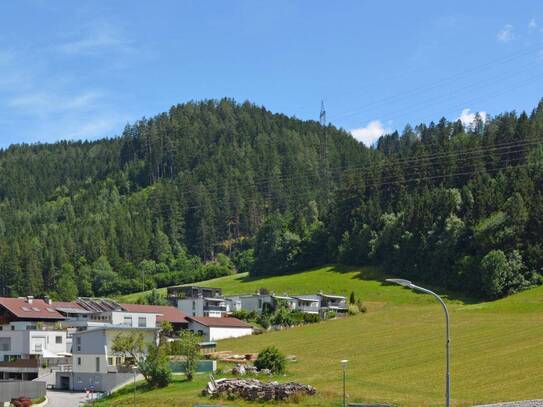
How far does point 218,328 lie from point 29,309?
78.3ft

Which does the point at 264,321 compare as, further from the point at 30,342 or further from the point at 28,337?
the point at 28,337

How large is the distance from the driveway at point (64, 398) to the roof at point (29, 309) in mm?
25140

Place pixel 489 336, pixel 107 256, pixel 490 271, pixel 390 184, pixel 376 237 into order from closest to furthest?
pixel 489 336, pixel 490 271, pixel 376 237, pixel 390 184, pixel 107 256

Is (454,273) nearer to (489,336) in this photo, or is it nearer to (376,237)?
(376,237)

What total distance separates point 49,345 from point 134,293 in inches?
3294

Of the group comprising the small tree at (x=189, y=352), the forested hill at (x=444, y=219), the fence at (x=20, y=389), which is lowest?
the fence at (x=20, y=389)

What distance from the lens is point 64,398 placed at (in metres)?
68.5

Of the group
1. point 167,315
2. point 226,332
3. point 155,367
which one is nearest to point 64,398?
point 155,367

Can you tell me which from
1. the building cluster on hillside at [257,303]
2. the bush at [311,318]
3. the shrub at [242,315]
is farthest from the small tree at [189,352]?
the building cluster on hillside at [257,303]

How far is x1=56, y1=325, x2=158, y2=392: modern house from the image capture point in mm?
73812

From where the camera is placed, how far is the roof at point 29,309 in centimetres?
9681

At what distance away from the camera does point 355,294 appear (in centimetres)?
12650

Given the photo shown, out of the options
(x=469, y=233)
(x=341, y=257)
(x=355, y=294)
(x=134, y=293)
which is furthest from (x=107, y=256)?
(x=469, y=233)

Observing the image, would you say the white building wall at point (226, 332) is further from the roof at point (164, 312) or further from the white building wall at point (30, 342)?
the white building wall at point (30, 342)
